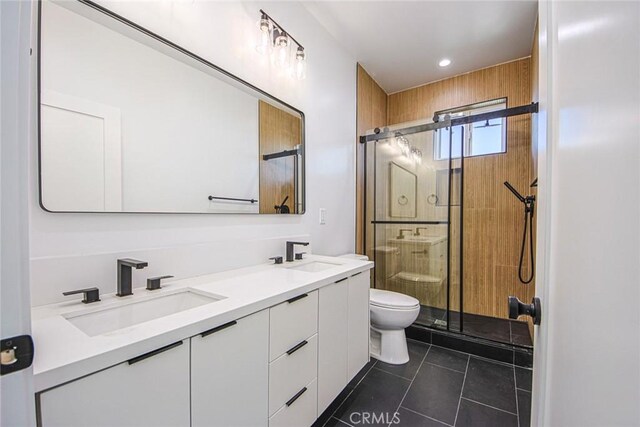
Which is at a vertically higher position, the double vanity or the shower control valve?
the shower control valve

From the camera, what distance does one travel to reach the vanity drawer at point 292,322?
1080mm

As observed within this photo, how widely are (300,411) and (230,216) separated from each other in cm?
104

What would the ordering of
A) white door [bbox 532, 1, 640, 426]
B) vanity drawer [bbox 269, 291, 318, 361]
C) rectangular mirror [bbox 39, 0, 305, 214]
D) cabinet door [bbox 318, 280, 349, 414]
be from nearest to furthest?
1. white door [bbox 532, 1, 640, 426]
2. rectangular mirror [bbox 39, 0, 305, 214]
3. vanity drawer [bbox 269, 291, 318, 361]
4. cabinet door [bbox 318, 280, 349, 414]

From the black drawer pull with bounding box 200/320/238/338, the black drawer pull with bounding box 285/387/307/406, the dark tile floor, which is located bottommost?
the dark tile floor

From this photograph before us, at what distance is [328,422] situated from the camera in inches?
58.6

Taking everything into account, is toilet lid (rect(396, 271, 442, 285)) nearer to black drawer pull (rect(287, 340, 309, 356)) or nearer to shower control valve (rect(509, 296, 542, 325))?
black drawer pull (rect(287, 340, 309, 356))

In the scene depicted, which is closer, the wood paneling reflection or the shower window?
the wood paneling reflection

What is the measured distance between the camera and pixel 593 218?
1.34 feet

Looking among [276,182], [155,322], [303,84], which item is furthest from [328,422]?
[303,84]

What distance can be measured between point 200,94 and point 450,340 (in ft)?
8.61

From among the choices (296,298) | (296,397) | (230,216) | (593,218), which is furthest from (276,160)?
(593,218)

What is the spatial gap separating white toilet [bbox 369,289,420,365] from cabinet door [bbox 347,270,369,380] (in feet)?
0.98

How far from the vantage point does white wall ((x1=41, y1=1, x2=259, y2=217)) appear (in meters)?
0.97

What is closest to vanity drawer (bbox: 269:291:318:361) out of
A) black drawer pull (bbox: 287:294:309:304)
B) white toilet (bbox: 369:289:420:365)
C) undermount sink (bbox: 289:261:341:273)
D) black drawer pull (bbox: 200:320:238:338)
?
black drawer pull (bbox: 287:294:309:304)
